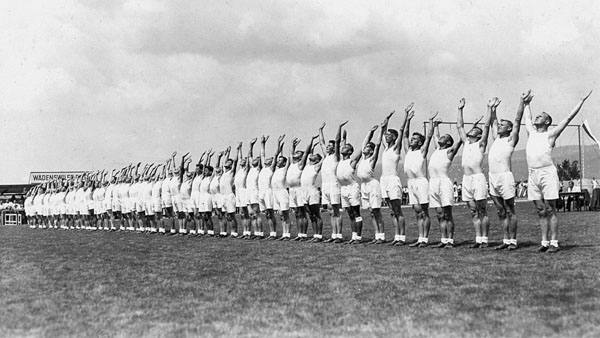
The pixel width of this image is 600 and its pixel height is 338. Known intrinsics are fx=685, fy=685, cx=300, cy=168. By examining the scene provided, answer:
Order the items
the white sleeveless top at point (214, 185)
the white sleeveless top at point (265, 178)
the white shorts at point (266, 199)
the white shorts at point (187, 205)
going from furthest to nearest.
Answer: the white shorts at point (187, 205)
the white sleeveless top at point (214, 185)
the white sleeveless top at point (265, 178)
the white shorts at point (266, 199)

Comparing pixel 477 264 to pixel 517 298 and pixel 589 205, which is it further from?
pixel 589 205

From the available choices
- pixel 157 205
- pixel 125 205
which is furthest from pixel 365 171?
pixel 125 205

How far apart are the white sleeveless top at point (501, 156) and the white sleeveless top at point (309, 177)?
5.55 metres

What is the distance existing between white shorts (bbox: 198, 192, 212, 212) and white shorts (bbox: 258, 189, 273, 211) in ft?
8.73

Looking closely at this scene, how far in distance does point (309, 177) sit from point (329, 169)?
81 cm

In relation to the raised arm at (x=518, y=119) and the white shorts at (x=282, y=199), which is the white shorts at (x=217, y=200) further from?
the raised arm at (x=518, y=119)

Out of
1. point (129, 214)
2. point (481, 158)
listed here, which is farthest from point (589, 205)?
point (481, 158)

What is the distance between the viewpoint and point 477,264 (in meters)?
10.5

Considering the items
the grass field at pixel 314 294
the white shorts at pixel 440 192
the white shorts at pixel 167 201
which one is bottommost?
the grass field at pixel 314 294

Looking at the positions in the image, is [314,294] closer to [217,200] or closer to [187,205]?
[217,200]

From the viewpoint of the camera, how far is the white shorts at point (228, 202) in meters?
20.7

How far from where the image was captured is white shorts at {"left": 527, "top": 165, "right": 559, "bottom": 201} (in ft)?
38.4

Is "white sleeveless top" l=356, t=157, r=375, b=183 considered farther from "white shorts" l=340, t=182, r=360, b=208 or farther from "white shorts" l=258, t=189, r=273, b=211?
"white shorts" l=258, t=189, r=273, b=211

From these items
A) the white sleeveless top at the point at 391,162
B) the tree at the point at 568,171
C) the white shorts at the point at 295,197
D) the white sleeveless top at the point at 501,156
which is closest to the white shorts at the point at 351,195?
the white sleeveless top at the point at 391,162
